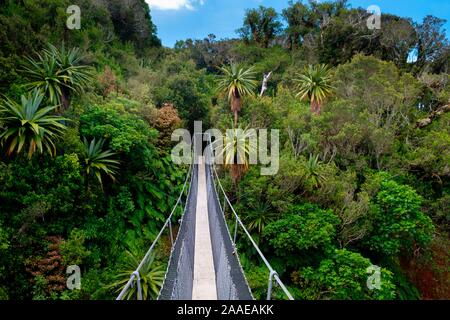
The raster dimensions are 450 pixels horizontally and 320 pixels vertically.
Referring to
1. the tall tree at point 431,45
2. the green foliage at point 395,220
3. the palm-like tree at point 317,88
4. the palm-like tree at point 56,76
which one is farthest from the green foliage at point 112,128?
the tall tree at point 431,45

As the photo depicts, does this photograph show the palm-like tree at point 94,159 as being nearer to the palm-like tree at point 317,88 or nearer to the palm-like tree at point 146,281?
the palm-like tree at point 146,281

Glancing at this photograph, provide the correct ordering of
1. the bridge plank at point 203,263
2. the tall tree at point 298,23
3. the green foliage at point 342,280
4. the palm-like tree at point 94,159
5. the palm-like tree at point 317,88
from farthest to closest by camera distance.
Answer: the tall tree at point 298,23, the palm-like tree at point 317,88, the green foliage at point 342,280, the palm-like tree at point 94,159, the bridge plank at point 203,263

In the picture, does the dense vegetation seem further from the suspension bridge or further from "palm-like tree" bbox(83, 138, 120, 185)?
the suspension bridge

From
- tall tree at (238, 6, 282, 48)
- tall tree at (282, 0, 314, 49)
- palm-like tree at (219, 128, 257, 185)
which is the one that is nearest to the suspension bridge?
palm-like tree at (219, 128, 257, 185)

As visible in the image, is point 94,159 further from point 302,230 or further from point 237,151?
point 302,230

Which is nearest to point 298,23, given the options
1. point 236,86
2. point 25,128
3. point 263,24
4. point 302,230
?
point 263,24
